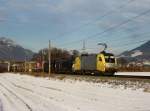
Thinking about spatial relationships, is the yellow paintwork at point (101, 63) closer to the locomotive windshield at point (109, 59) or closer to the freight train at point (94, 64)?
the freight train at point (94, 64)

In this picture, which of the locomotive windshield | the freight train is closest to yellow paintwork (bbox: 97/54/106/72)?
the freight train

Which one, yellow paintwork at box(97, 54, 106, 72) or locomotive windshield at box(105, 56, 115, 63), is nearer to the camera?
yellow paintwork at box(97, 54, 106, 72)

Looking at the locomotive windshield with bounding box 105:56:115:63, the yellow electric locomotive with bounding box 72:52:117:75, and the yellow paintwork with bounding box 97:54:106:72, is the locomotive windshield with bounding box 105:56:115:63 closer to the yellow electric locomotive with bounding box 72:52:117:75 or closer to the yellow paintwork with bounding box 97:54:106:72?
the yellow electric locomotive with bounding box 72:52:117:75

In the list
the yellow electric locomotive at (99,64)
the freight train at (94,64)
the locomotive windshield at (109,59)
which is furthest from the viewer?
the locomotive windshield at (109,59)

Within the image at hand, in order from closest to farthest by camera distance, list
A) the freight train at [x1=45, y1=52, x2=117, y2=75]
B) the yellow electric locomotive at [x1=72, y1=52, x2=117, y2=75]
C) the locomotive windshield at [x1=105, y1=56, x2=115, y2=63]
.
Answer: the yellow electric locomotive at [x1=72, y1=52, x2=117, y2=75]
the freight train at [x1=45, y1=52, x2=117, y2=75]
the locomotive windshield at [x1=105, y1=56, x2=115, y2=63]

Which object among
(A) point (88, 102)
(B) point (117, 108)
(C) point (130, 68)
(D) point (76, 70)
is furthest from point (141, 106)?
(C) point (130, 68)

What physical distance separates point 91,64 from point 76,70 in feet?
25.4

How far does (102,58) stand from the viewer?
188 feet

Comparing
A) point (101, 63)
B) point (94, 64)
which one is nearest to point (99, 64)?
point (101, 63)

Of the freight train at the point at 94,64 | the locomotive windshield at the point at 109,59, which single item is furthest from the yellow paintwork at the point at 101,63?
the locomotive windshield at the point at 109,59

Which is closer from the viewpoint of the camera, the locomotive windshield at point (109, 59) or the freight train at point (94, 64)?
the freight train at point (94, 64)

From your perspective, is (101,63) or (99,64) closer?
(101,63)

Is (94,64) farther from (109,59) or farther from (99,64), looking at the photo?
(109,59)

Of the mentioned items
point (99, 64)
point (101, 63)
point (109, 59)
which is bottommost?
point (99, 64)
